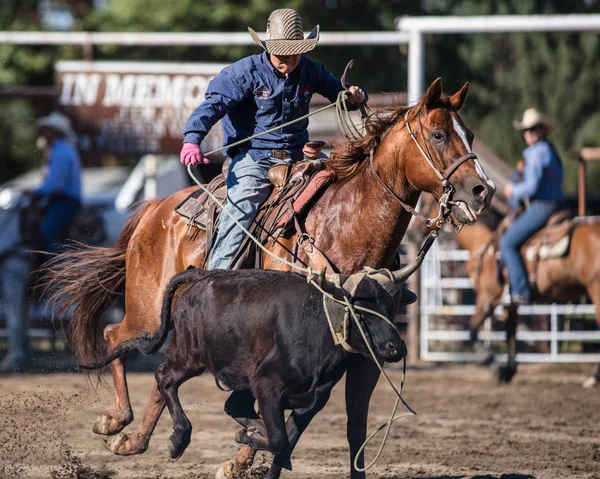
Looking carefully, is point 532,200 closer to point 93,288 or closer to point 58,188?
point 58,188

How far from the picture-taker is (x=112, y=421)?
5.79m

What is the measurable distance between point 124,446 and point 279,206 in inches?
62.3

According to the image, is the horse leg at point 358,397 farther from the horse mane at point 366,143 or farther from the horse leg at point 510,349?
the horse leg at point 510,349

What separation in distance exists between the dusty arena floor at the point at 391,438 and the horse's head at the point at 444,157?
65.5 inches

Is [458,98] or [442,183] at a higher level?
[458,98]

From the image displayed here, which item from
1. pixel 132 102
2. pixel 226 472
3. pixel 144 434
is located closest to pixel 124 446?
pixel 144 434

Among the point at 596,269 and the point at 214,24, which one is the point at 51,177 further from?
the point at 214,24

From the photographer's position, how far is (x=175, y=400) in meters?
4.89

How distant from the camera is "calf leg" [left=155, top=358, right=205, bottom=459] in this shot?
190 inches

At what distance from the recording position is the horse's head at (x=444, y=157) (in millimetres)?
4668

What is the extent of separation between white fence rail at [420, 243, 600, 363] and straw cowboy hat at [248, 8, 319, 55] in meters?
6.39

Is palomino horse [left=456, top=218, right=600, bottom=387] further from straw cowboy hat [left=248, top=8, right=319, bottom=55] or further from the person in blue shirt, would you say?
straw cowboy hat [left=248, top=8, right=319, bottom=55]

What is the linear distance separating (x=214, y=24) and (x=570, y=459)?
15.1 meters

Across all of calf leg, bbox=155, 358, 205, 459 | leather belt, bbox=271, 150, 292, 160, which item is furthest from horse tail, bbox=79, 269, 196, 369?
leather belt, bbox=271, 150, 292, 160
